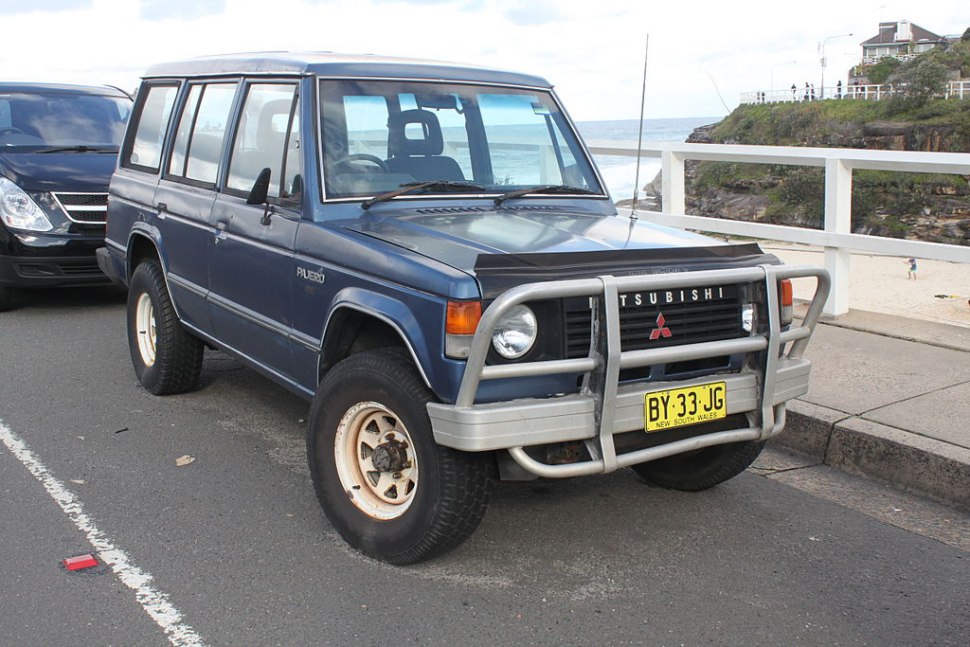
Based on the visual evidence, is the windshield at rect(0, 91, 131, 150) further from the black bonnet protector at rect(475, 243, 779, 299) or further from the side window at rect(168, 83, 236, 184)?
the black bonnet protector at rect(475, 243, 779, 299)

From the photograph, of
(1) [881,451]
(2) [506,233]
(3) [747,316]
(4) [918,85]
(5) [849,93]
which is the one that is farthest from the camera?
(5) [849,93]

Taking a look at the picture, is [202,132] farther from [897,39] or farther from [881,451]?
[897,39]

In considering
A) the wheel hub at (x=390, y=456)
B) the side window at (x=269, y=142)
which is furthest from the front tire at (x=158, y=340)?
the wheel hub at (x=390, y=456)

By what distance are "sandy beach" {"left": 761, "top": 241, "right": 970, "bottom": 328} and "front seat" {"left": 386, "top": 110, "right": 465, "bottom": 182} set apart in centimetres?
495

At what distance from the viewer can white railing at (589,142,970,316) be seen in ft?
22.0

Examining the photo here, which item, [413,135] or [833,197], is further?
[833,197]

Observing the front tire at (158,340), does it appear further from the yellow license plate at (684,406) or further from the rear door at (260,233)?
the yellow license plate at (684,406)

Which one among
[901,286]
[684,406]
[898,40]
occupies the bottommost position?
[901,286]

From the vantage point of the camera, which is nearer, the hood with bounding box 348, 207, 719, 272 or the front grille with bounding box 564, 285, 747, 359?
the front grille with bounding box 564, 285, 747, 359

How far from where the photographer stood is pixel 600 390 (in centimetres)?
367

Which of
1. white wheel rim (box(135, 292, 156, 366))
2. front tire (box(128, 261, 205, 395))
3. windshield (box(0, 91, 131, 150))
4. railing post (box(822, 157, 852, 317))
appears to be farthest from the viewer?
windshield (box(0, 91, 131, 150))

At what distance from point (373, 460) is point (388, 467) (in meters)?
0.07

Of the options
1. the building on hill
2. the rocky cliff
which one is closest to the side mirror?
the rocky cliff

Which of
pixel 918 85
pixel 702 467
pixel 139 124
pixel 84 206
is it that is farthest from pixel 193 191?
pixel 918 85
